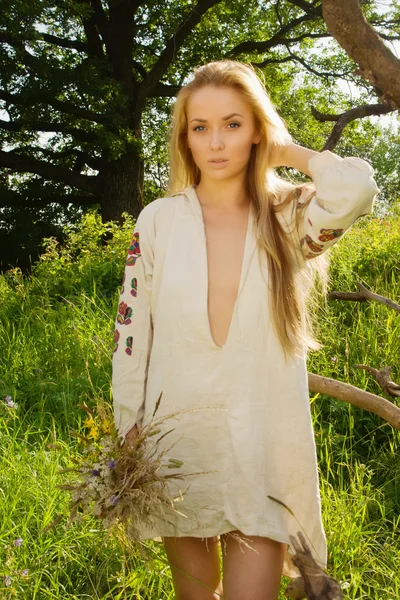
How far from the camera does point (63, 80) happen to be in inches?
457

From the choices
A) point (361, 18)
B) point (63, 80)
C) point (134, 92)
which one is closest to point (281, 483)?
point (361, 18)

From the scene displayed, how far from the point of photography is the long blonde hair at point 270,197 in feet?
6.68

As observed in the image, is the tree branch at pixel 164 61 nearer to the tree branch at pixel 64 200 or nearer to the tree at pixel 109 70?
the tree at pixel 109 70

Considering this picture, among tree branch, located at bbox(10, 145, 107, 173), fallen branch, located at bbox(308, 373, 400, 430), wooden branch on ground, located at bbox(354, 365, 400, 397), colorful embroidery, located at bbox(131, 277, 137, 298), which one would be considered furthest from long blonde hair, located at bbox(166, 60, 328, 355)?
tree branch, located at bbox(10, 145, 107, 173)

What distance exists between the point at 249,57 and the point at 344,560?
14192 mm

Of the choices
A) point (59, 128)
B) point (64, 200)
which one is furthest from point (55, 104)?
point (64, 200)

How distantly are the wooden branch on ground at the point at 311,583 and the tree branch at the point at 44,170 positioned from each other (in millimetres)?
12983

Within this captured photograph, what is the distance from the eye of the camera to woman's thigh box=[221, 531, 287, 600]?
1.87 meters

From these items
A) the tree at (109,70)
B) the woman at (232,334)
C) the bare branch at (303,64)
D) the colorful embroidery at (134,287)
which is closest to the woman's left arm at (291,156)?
the woman at (232,334)

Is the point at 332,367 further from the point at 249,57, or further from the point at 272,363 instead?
the point at 249,57

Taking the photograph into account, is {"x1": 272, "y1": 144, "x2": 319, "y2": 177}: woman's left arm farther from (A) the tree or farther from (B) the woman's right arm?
(A) the tree

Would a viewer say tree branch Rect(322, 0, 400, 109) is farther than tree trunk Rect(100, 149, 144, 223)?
No

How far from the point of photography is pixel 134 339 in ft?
7.01

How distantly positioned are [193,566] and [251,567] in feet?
0.79
